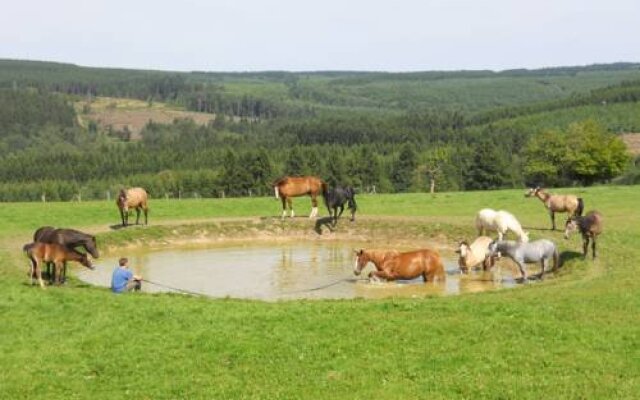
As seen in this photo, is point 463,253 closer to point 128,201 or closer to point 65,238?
point 65,238

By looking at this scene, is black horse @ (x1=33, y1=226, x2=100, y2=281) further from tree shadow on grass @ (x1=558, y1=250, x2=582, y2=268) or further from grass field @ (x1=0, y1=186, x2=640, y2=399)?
tree shadow on grass @ (x1=558, y1=250, x2=582, y2=268)

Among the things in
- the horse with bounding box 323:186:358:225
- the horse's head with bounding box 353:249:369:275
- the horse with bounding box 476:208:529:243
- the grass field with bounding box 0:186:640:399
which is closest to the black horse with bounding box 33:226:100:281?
the grass field with bounding box 0:186:640:399

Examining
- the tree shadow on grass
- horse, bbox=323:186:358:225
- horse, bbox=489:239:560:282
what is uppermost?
horse, bbox=323:186:358:225

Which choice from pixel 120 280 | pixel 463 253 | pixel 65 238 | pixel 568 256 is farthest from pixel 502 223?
pixel 65 238

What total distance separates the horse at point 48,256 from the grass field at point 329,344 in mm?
611

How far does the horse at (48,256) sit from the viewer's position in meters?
20.2

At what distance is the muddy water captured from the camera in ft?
71.8

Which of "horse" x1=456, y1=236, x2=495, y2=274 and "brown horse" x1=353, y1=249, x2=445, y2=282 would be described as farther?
"horse" x1=456, y1=236, x2=495, y2=274

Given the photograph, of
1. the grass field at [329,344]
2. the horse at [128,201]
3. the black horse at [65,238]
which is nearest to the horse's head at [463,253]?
the grass field at [329,344]

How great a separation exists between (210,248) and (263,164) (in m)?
57.1

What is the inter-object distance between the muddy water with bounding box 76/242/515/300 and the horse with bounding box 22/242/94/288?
225 cm

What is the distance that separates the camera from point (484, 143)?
8925 cm

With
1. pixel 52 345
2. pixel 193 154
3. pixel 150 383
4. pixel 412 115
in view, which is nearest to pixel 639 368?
pixel 150 383

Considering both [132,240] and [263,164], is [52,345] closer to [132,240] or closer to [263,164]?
[132,240]
